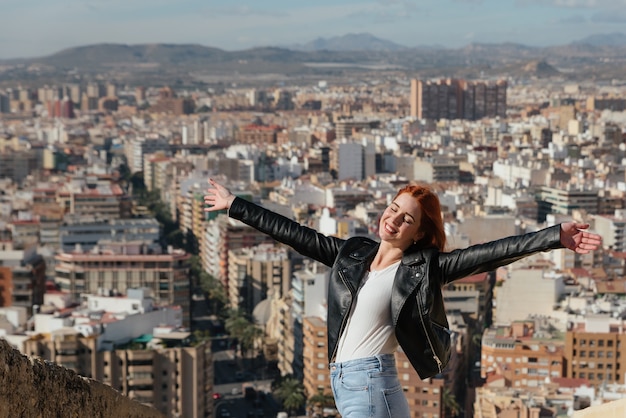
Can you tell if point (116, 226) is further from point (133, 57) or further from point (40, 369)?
point (133, 57)

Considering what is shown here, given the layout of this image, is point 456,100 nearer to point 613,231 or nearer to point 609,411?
point 613,231

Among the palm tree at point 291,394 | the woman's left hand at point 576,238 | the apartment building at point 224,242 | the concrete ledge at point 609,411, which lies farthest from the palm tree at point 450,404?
the woman's left hand at point 576,238

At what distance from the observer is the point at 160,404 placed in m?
17.0

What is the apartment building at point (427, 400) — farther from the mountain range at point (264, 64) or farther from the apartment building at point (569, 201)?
the mountain range at point (264, 64)

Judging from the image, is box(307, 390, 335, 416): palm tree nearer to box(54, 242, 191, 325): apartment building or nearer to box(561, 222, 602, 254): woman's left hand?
box(54, 242, 191, 325): apartment building

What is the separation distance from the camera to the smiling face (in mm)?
2838

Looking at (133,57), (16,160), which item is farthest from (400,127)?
(133,57)

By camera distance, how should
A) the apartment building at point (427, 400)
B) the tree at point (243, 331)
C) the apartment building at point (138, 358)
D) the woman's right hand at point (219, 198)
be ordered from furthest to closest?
the tree at point (243, 331) < the apartment building at point (427, 400) < the apartment building at point (138, 358) < the woman's right hand at point (219, 198)

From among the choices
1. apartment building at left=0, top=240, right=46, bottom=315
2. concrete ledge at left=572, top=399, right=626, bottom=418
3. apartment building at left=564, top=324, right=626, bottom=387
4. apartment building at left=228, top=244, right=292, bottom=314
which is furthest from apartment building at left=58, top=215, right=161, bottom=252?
concrete ledge at left=572, top=399, right=626, bottom=418

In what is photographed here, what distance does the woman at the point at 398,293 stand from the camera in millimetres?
2740

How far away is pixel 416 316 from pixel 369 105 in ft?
314

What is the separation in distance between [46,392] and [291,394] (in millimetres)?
16344

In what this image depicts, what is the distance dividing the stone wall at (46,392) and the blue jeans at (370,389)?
2.23ft

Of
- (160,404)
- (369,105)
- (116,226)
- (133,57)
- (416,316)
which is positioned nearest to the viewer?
(416,316)
